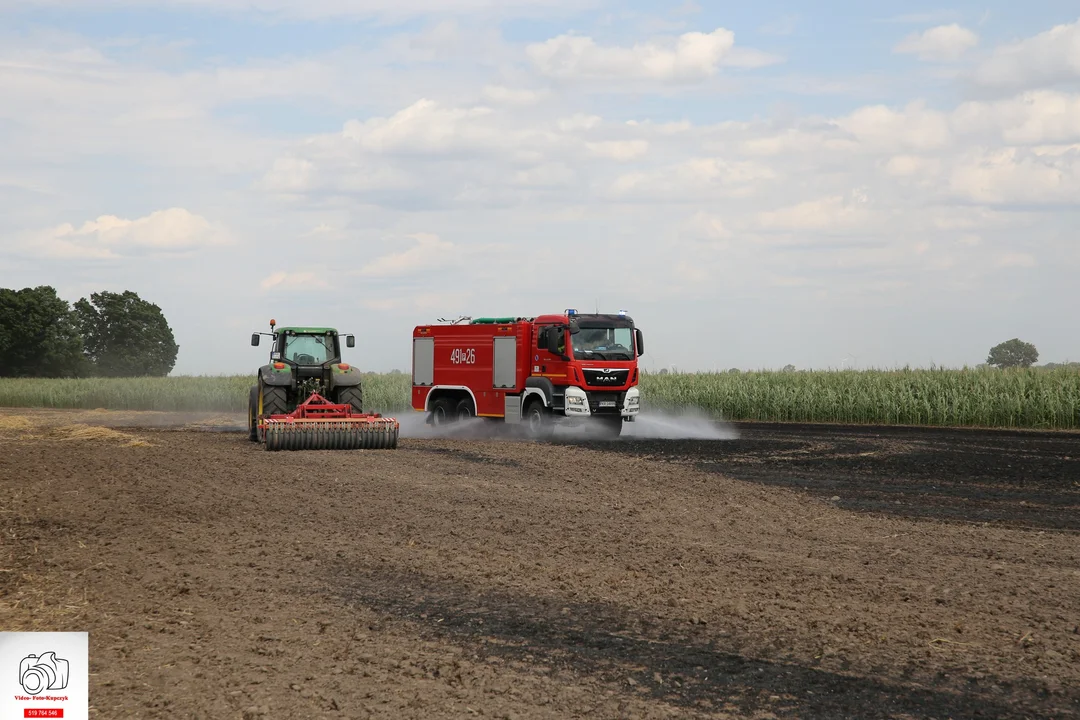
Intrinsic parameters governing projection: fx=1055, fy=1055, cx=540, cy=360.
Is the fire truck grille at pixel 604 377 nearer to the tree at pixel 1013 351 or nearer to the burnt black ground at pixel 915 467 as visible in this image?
the burnt black ground at pixel 915 467

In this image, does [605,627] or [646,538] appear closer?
[605,627]

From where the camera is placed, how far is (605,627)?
Answer: 24.5 feet

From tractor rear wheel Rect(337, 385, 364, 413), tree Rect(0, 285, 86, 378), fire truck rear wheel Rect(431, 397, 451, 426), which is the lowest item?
fire truck rear wheel Rect(431, 397, 451, 426)

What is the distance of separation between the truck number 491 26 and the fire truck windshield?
11.9ft

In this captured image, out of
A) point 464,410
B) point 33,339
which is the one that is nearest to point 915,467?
point 464,410

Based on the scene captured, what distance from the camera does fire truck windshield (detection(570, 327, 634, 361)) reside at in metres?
24.5

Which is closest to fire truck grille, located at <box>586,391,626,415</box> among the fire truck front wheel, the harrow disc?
the fire truck front wheel

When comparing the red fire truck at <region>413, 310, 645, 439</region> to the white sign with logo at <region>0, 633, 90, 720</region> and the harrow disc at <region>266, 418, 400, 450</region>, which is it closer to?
the harrow disc at <region>266, 418, 400, 450</region>

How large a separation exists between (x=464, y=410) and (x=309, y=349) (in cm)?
599

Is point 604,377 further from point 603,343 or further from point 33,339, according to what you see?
point 33,339

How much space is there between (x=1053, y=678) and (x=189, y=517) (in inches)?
365

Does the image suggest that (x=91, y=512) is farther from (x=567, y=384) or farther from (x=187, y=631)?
(x=567, y=384)

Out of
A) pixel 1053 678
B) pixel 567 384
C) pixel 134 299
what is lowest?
pixel 1053 678

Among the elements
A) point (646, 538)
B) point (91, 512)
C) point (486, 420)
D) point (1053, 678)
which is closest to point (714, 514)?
point (646, 538)
